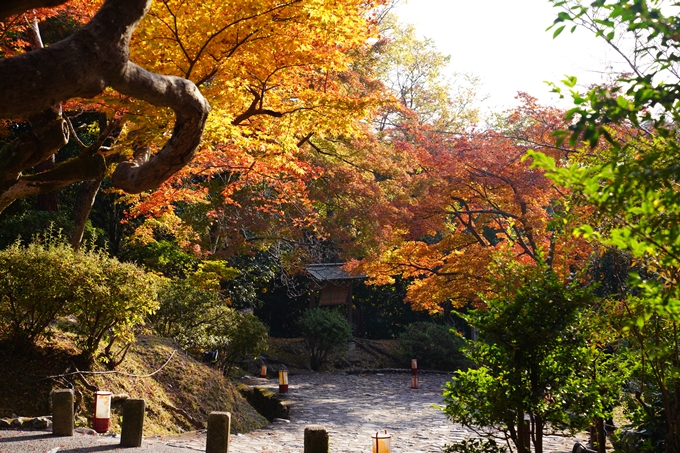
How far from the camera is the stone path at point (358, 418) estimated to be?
9.63 meters

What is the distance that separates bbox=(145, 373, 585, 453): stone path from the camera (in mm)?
9631

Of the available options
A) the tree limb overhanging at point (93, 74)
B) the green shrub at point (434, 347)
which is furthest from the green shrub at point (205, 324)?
the green shrub at point (434, 347)

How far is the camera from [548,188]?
14.2 metres

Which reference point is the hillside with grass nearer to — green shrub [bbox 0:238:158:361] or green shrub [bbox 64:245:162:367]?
green shrub [bbox 0:238:158:361]

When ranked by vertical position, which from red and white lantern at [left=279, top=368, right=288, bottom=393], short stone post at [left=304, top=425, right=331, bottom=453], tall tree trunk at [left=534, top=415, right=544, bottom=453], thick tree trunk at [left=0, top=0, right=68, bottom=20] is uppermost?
thick tree trunk at [left=0, top=0, right=68, bottom=20]

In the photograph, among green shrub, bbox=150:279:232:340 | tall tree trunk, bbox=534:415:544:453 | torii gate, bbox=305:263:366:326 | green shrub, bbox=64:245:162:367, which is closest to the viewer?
tall tree trunk, bbox=534:415:544:453

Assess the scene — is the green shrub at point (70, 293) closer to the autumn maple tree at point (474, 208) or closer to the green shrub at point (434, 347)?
the autumn maple tree at point (474, 208)

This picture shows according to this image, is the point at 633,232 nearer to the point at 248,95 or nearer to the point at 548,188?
the point at 248,95

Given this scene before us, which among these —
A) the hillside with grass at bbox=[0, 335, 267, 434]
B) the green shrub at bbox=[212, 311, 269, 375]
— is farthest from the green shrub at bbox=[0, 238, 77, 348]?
the green shrub at bbox=[212, 311, 269, 375]

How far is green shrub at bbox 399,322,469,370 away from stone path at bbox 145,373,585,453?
1641 millimetres

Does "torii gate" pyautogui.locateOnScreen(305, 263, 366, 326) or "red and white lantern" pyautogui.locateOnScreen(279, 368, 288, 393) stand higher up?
"torii gate" pyautogui.locateOnScreen(305, 263, 366, 326)

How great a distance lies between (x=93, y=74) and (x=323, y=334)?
716 inches

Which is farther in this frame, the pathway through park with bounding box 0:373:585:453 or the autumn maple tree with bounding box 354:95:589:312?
the autumn maple tree with bounding box 354:95:589:312

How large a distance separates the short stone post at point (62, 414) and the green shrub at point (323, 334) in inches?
570
